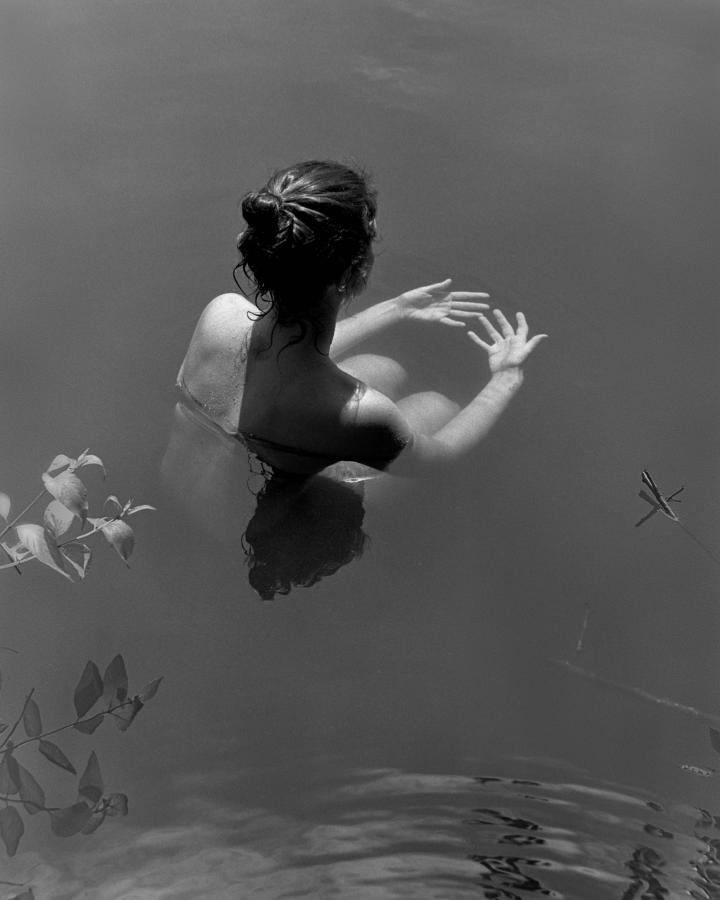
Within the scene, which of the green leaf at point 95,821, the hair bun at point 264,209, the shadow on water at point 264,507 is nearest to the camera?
the hair bun at point 264,209

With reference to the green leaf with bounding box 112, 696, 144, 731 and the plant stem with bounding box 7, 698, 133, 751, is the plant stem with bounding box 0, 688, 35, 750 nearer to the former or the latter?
the plant stem with bounding box 7, 698, 133, 751

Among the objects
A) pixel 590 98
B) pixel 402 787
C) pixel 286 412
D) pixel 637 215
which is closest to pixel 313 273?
pixel 286 412

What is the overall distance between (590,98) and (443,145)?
2.01 ft

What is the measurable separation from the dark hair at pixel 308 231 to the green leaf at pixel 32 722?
104cm

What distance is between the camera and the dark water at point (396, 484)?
2.28 meters

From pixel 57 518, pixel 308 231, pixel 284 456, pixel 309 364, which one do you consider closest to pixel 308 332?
pixel 309 364

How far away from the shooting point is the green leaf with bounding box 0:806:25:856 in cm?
219

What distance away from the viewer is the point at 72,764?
2350 mm

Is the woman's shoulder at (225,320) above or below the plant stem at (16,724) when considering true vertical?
above

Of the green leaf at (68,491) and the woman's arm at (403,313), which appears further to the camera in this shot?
the woman's arm at (403,313)

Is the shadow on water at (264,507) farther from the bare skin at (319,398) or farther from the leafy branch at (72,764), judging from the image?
the leafy branch at (72,764)

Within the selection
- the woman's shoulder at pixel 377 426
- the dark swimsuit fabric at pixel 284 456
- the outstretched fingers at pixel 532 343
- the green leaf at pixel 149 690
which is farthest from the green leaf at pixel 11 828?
the outstretched fingers at pixel 532 343

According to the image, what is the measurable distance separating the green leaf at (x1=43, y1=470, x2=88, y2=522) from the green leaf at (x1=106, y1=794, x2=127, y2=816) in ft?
2.16

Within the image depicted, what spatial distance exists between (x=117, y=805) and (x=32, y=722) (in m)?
0.27
